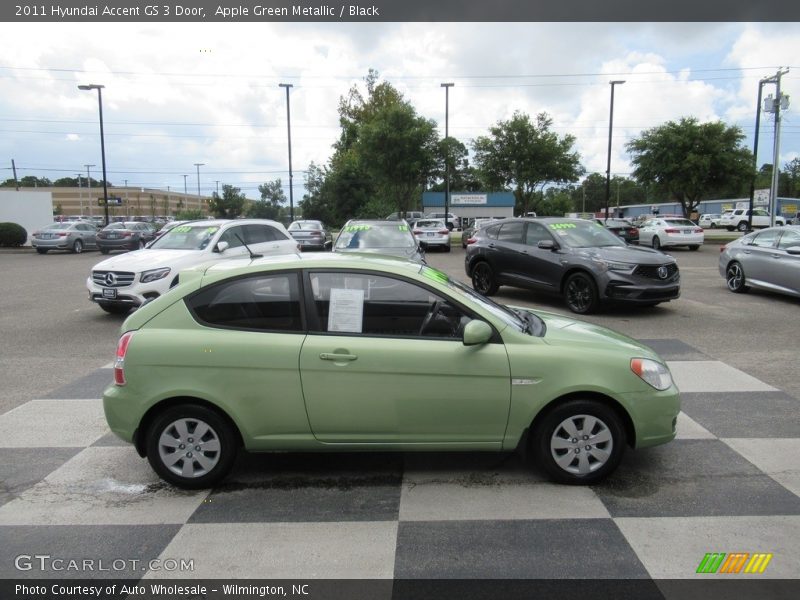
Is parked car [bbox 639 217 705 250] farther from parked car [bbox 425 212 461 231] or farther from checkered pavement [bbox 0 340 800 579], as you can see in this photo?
checkered pavement [bbox 0 340 800 579]

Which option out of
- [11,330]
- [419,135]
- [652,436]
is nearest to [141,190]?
[419,135]

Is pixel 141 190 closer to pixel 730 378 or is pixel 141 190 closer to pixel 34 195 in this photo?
pixel 34 195

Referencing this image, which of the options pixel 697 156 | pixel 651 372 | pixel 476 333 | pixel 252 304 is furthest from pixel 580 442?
pixel 697 156

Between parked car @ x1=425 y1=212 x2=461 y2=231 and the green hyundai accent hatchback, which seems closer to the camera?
the green hyundai accent hatchback

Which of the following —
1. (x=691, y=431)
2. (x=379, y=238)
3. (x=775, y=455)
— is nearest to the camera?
(x=775, y=455)

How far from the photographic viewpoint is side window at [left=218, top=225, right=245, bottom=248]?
37.6 feet

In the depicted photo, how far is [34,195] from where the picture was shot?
36.0m

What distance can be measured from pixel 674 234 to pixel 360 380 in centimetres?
2643

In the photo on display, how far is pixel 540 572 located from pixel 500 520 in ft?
1.83

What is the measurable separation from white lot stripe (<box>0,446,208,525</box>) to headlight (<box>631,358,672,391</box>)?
119 inches

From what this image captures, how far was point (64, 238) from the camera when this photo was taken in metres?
28.5

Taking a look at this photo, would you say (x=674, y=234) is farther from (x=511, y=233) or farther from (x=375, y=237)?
(x=375, y=237)

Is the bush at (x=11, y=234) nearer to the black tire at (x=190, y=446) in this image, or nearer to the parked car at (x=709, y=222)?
the black tire at (x=190, y=446)

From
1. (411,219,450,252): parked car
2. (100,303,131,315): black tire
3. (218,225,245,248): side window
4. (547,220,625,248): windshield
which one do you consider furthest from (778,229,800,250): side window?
(411,219,450,252): parked car
